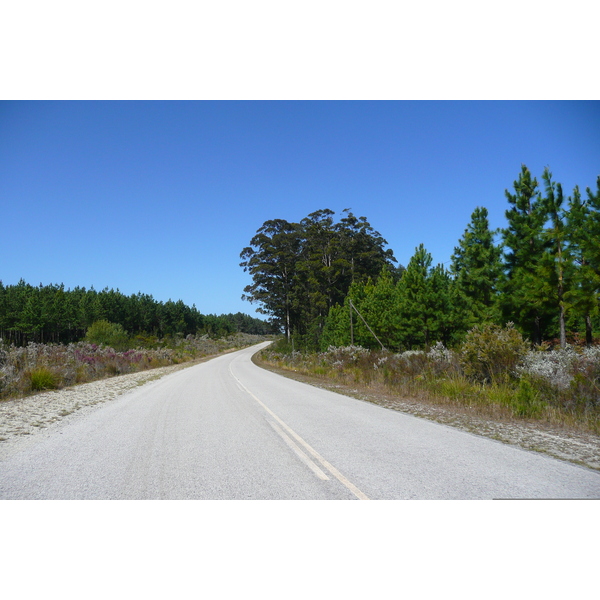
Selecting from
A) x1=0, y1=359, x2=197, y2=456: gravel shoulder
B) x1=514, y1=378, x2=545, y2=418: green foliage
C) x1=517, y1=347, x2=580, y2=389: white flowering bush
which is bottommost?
x1=0, y1=359, x2=197, y2=456: gravel shoulder

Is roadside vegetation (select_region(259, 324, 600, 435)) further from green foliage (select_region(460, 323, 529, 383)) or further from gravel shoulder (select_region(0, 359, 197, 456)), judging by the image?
gravel shoulder (select_region(0, 359, 197, 456))

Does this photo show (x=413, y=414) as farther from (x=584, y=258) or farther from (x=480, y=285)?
(x=480, y=285)

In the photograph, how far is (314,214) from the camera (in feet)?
163

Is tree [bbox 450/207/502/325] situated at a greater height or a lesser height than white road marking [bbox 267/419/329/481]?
greater

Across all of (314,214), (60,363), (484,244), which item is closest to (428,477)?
(60,363)

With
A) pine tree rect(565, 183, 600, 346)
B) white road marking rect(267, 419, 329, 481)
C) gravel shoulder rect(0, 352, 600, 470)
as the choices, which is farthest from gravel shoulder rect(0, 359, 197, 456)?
pine tree rect(565, 183, 600, 346)

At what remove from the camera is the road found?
13.9ft

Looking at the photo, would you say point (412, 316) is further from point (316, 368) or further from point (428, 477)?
point (428, 477)

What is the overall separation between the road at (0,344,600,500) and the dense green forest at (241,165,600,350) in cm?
1050

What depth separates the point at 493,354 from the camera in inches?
473

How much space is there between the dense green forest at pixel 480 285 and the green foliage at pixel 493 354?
4.10 meters

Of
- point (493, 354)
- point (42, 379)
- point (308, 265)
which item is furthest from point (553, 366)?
point (308, 265)

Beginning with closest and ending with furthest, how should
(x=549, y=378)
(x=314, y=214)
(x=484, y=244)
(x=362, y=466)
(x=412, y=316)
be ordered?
(x=362, y=466), (x=549, y=378), (x=412, y=316), (x=484, y=244), (x=314, y=214)

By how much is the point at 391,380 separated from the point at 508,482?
36.1ft
